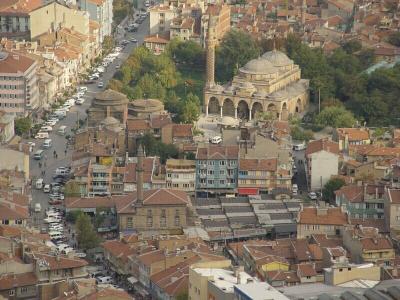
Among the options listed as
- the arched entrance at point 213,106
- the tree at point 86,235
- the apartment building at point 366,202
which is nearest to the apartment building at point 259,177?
the apartment building at point 366,202

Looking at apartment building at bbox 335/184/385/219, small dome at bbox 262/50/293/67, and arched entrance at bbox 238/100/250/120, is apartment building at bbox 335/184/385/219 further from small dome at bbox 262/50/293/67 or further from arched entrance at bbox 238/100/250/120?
small dome at bbox 262/50/293/67

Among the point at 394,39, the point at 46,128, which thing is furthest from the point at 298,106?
the point at 394,39

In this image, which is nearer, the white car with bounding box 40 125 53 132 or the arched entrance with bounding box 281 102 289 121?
the white car with bounding box 40 125 53 132

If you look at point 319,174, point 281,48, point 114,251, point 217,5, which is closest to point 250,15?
point 217,5

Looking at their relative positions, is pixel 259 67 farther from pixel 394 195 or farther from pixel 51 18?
pixel 394 195

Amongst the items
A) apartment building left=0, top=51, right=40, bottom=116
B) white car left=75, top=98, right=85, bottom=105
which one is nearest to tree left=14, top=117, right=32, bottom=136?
apartment building left=0, top=51, right=40, bottom=116

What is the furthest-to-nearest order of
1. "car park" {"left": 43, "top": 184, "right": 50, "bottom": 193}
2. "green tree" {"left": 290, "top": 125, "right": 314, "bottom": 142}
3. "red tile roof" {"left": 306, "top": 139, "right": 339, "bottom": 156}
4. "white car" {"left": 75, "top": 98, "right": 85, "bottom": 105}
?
"white car" {"left": 75, "top": 98, "right": 85, "bottom": 105}
"green tree" {"left": 290, "top": 125, "right": 314, "bottom": 142}
"red tile roof" {"left": 306, "top": 139, "right": 339, "bottom": 156}
"car park" {"left": 43, "top": 184, "right": 50, "bottom": 193}

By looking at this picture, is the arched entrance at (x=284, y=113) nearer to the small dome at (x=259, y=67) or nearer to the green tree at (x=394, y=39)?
the small dome at (x=259, y=67)
